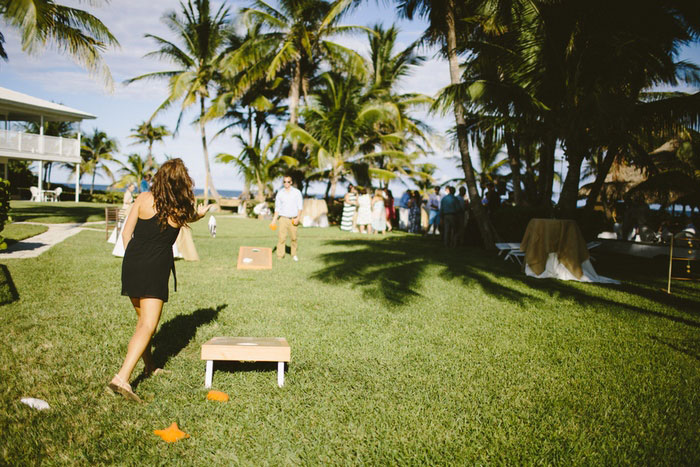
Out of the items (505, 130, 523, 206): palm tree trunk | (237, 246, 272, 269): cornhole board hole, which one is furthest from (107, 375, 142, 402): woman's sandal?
(505, 130, 523, 206): palm tree trunk

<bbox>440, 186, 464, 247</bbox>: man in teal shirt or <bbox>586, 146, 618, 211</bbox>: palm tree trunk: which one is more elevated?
<bbox>586, 146, 618, 211</bbox>: palm tree trunk

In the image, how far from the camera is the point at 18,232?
13.1 metres

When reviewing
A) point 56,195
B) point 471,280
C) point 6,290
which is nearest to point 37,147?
point 56,195

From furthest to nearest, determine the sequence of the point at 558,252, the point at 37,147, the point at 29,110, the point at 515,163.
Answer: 1. the point at 29,110
2. the point at 37,147
3. the point at 515,163
4. the point at 558,252

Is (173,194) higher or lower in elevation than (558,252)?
higher

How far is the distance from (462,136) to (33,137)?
25.5 metres

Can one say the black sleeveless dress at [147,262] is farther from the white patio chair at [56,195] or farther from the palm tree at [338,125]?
the white patio chair at [56,195]

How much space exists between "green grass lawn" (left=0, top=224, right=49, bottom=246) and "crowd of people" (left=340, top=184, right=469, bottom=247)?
11.5m

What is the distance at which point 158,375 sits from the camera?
402 cm

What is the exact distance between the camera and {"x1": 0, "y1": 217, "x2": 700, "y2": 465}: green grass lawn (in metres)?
3.04

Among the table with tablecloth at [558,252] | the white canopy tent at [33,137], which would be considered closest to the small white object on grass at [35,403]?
the table with tablecloth at [558,252]

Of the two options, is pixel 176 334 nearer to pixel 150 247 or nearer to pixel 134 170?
pixel 150 247

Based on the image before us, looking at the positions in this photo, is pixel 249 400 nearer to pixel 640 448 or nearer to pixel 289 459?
pixel 289 459

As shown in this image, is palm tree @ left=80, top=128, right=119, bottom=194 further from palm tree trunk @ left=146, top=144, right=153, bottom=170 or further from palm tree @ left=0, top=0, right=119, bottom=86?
palm tree @ left=0, top=0, right=119, bottom=86
